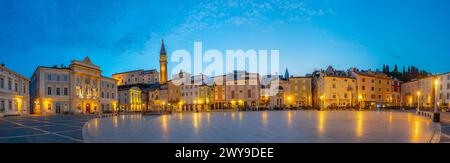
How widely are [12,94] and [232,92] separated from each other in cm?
5507

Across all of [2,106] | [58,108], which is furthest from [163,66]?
[2,106]

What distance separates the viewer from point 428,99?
7188 centimetres

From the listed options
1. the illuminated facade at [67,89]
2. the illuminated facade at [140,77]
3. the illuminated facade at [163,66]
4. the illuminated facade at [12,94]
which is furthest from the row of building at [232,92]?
the illuminated facade at [163,66]

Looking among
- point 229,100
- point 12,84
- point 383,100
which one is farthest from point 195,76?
point 383,100

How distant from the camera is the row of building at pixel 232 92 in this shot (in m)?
58.2

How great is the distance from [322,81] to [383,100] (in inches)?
889

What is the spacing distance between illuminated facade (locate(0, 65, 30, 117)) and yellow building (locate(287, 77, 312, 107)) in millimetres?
68625

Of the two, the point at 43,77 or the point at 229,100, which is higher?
the point at 43,77

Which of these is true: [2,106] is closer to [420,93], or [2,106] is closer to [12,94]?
[12,94]

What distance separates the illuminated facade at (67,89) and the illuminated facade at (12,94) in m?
2.88

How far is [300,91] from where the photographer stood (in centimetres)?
8162

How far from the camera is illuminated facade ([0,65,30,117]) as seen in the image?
139ft
